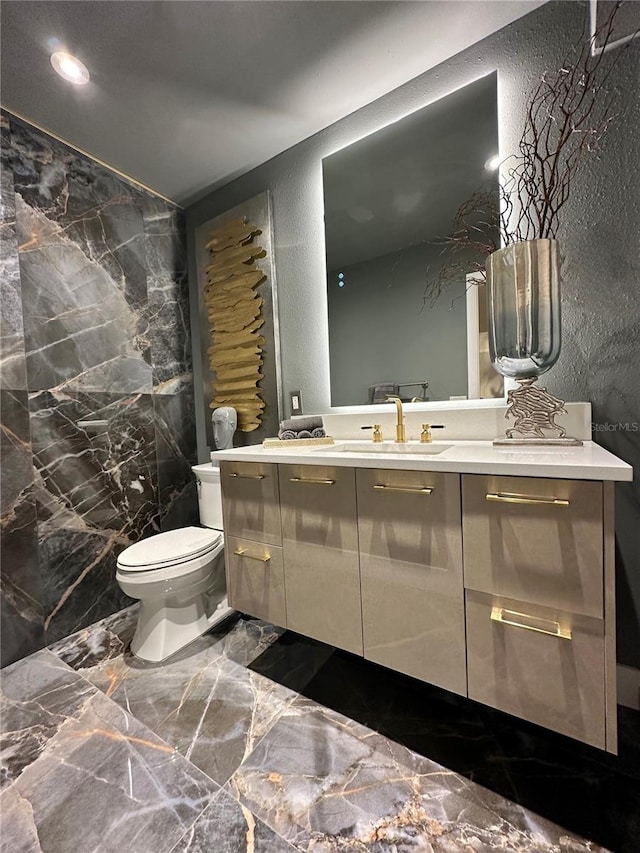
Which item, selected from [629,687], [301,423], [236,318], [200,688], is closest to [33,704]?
[200,688]

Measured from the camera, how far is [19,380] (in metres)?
1.59

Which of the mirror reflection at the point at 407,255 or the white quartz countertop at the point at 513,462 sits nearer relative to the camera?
the white quartz countertop at the point at 513,462

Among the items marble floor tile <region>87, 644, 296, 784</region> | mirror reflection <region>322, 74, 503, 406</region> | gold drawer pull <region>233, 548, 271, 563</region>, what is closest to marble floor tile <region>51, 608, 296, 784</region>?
marble floor tile <region>87, 644, 296, 784</region>

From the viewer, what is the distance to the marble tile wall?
1.58 m

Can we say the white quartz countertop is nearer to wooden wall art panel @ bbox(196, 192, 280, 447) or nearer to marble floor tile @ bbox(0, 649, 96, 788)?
wooden wall art panel @ bbox(196, 192, 280, 447)

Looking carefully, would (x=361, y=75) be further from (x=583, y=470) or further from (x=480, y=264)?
(x=583, y=470)

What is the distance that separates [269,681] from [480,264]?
1.85m

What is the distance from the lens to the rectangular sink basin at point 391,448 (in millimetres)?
1331

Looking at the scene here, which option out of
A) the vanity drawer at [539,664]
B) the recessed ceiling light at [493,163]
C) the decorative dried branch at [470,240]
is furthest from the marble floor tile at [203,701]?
the recessed ceiling light at [493,163]

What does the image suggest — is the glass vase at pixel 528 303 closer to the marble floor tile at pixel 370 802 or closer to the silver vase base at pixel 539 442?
the silver vase base at pixel 539 442

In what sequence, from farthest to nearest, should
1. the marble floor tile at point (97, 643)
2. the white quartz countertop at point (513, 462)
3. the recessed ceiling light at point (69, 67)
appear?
the marble floor tile at point (97, 643) → the recessed ceiling light at point (69, 67) → the white quartz countertop at point (513, 462)

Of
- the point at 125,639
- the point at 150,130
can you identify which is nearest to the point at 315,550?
the point at 125,639

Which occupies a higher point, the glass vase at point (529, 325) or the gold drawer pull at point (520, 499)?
the glass vase at point (529, 325)

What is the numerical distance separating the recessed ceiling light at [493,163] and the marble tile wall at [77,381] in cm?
188
